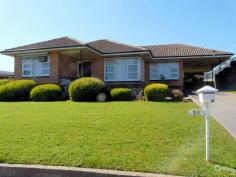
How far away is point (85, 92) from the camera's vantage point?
19.4 meters

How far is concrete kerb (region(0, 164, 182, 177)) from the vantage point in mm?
6262

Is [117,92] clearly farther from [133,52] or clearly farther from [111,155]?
[111,155]

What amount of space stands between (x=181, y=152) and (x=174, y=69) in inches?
925

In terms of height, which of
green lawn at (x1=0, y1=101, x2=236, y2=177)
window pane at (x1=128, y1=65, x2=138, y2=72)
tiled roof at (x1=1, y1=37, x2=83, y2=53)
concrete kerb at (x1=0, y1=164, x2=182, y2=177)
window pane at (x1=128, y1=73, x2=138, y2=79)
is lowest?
concrete kerb at (x1=0, y1=164, x2=182, y2=177)

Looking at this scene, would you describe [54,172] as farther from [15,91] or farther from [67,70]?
[67,70]

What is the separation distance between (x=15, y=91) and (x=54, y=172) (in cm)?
1601

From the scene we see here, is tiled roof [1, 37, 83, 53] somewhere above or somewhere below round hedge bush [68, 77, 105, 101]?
above

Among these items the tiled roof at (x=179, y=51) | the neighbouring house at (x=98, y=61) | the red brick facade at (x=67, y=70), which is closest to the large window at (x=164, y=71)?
the neighbouring house at (x=98, y=61)

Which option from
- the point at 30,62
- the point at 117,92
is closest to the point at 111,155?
the point at 117,92

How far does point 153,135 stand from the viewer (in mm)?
8789

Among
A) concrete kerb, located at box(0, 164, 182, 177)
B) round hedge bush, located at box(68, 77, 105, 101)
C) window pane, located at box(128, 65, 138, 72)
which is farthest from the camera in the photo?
window pane, located at box(128, 65, 138, 72)

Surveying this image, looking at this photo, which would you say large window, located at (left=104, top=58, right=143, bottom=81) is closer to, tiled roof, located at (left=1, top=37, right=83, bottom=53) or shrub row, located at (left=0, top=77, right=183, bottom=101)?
tiled roof, located at (left=1, top=37, right=83, bottom=53)

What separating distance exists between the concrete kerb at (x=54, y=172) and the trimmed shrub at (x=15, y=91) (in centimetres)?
1523

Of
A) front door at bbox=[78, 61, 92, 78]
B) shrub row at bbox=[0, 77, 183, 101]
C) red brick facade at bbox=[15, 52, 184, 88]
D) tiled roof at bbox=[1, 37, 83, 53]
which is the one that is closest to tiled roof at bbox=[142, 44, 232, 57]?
red brick facade at bbox=[15, 52, 184, 88]
